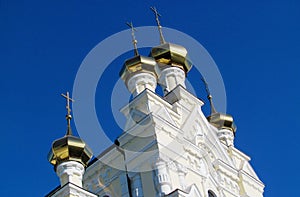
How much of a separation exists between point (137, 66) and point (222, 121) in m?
3.97

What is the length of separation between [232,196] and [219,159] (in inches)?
35.4

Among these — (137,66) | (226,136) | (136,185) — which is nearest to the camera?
(136,185)

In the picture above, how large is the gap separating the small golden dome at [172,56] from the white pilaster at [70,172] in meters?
4.78

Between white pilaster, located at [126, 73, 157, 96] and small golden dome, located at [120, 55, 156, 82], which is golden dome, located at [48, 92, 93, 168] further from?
small golden dome, located at [120, 55, 156, 82]

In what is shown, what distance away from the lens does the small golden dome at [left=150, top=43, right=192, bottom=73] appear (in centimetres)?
1736

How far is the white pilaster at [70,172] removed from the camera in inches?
517

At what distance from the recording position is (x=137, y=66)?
15.8 meters

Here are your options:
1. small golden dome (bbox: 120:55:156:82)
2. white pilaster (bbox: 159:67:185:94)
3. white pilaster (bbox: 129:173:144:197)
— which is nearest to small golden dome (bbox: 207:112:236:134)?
white pilaster (bbox: 159:67:185:94)

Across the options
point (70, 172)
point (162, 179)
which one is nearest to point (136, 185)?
point (162, 179)

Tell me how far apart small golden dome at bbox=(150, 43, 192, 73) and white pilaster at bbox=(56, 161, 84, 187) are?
15.7ft

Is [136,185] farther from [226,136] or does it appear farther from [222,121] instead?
[222,121]

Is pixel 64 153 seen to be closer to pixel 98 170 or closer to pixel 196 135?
pixel 98 170

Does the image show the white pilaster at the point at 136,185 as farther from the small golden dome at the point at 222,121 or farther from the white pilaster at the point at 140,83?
the small golden dome at the point at 222,121

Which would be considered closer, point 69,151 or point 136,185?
point 136,185
